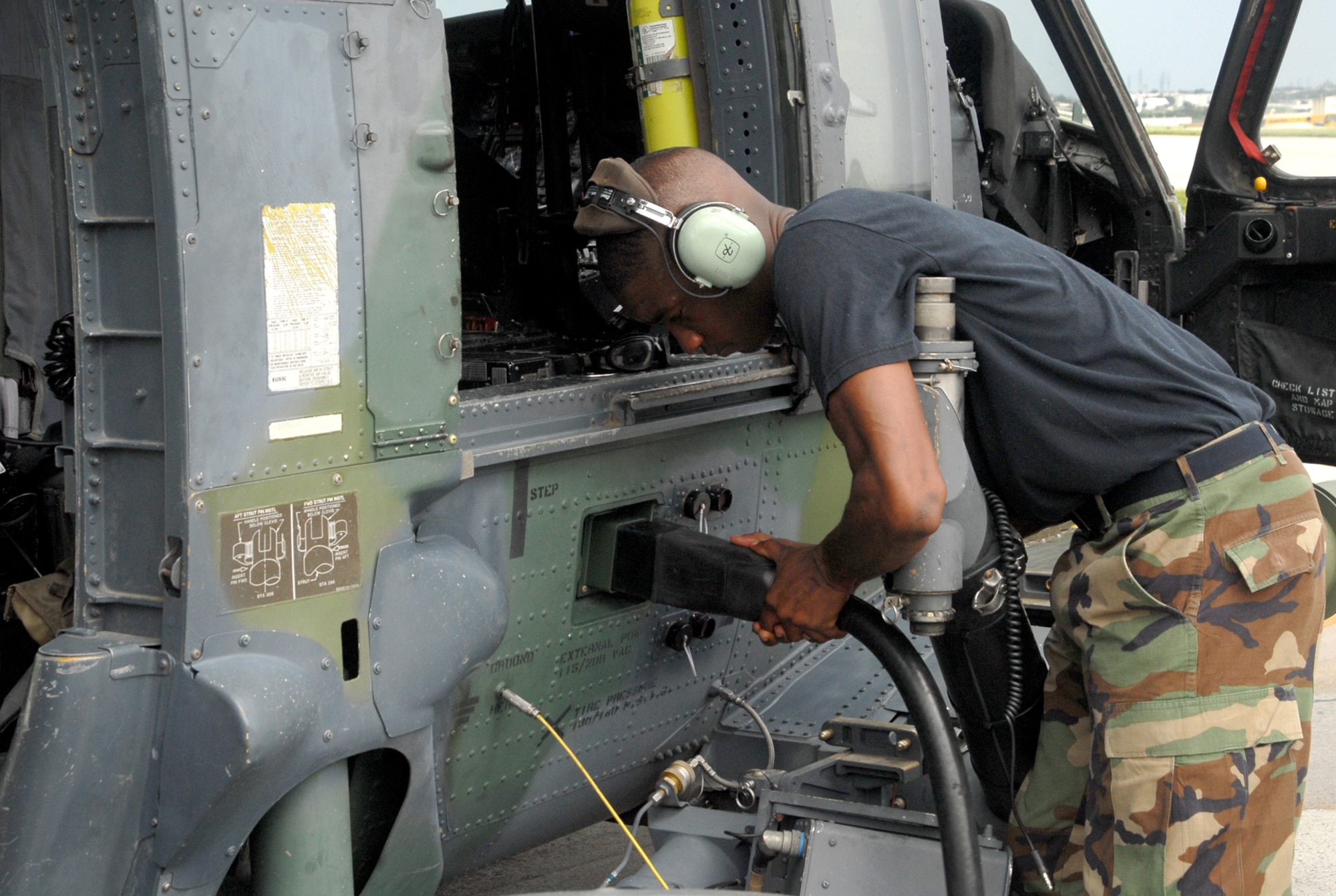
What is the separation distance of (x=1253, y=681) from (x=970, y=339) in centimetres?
80

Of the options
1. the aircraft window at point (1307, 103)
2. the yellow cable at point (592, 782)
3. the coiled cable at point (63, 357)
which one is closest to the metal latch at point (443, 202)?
the coiled cable at point (63, 357)

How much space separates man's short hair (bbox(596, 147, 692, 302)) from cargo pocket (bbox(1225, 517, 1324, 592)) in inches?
46.9

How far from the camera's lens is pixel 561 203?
4.48 m

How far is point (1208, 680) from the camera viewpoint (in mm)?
2379

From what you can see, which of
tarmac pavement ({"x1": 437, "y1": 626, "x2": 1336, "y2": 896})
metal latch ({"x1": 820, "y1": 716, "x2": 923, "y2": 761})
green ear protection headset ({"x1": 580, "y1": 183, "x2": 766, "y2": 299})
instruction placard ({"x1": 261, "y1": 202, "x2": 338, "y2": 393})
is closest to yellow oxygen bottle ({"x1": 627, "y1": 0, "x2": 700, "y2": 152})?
green ear protection headset ({"x1": 580, "y1": 183, "x2": 766, "y2": 299})

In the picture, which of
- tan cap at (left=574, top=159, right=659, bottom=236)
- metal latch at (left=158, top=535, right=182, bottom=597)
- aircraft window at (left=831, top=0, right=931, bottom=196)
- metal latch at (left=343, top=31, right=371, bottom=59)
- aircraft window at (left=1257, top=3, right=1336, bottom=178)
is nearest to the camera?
metal latch at (left=158, top=535, right=182, bottom=597)

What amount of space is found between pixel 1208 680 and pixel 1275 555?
255 mm

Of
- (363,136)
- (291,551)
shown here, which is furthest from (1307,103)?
(291,551)

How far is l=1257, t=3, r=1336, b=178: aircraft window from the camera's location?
3803mm

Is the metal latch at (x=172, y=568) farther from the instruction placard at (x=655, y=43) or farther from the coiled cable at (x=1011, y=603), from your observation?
the instruction placard at (x=655, y=43)

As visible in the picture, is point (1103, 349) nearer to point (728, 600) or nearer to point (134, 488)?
point (728, 600)

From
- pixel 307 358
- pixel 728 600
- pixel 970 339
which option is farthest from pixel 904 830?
pixel 307 358

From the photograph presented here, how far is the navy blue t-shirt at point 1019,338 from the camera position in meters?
2.24

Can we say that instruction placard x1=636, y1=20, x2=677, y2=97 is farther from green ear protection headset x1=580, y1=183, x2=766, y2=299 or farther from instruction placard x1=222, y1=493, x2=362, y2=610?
instruction placard x1=222, y1=493, x2=362, y2=610
